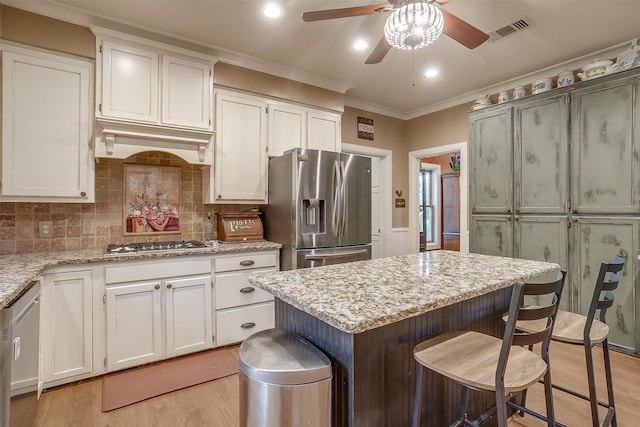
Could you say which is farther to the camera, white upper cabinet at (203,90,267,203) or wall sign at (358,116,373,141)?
wall sign at (358,116,373,141)

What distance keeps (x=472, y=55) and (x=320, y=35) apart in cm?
149

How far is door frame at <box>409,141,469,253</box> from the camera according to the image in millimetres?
4086

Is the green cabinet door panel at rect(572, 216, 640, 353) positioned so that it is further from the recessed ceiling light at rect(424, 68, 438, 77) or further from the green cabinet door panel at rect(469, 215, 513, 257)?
the recessed ceiling light at rect(424, 68, 438, 77)

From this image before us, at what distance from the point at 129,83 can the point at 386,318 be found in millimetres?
2710

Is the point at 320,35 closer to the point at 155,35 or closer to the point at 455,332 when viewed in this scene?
the point at 155,35

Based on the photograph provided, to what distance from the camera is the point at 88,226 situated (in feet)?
8.86

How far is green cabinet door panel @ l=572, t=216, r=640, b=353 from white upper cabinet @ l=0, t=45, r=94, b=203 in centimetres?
412

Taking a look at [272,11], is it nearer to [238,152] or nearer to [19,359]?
[238,152]

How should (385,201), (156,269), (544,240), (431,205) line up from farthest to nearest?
(431,205), (385,201), (544,240), (156,269)

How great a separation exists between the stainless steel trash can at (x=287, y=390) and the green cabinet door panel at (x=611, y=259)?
285 centimetres

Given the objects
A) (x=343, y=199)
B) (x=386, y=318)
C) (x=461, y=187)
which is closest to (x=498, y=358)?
(x=386, y=318)

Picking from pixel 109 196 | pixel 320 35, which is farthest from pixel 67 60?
pixel 320 35

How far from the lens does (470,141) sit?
3658mm

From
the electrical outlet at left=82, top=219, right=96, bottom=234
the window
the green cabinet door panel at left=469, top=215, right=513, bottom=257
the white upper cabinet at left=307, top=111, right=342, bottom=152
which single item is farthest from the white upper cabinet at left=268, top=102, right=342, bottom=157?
the window
